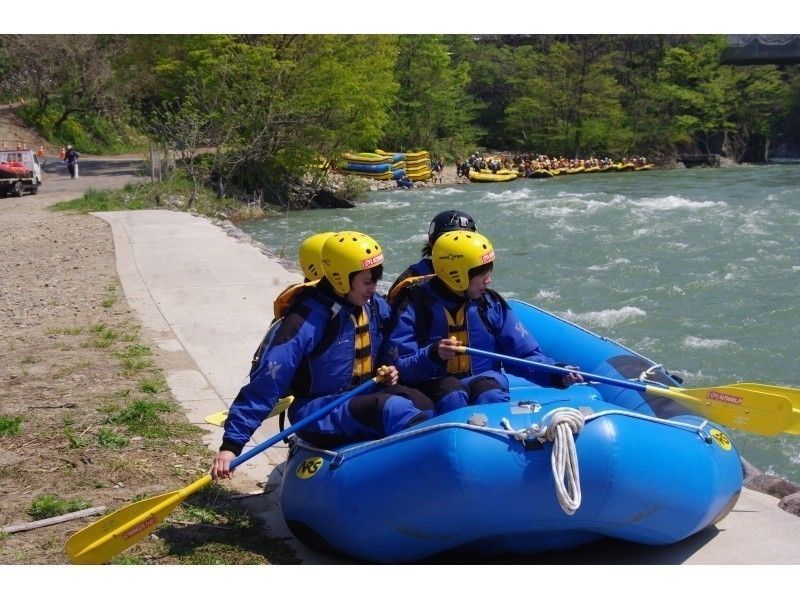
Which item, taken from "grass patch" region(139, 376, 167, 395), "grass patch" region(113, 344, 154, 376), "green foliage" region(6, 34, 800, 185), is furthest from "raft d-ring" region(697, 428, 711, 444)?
"green foliage" region(6, 34, 800, 185)

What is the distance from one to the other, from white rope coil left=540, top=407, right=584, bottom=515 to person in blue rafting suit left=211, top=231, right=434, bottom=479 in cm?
68

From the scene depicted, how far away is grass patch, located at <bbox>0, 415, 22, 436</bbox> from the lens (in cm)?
523

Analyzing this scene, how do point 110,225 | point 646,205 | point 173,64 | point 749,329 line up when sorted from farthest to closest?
point 173,64 < point 646,205 < point 110,225 < point 749,329

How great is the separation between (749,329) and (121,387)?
6663 millimetres

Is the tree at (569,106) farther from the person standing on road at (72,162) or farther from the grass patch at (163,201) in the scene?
the grass patch at (163,201)

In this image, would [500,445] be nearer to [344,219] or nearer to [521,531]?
[521,531]

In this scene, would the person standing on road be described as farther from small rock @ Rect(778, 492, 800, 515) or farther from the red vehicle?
small rock @ Rect(778, 492, 800, 515)

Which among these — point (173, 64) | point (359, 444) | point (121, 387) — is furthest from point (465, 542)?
point (173, 64)

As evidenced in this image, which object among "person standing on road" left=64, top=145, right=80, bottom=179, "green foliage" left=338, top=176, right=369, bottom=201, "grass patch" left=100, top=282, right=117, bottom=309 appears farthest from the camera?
"person standing on road" left=64, top=145, right=80, bottom=179

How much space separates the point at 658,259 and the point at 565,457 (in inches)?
458

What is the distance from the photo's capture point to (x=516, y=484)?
3.48 metres

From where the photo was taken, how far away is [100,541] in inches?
146

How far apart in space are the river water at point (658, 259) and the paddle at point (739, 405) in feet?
7.32

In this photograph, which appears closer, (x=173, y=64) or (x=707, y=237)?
(x=707, y=237)
